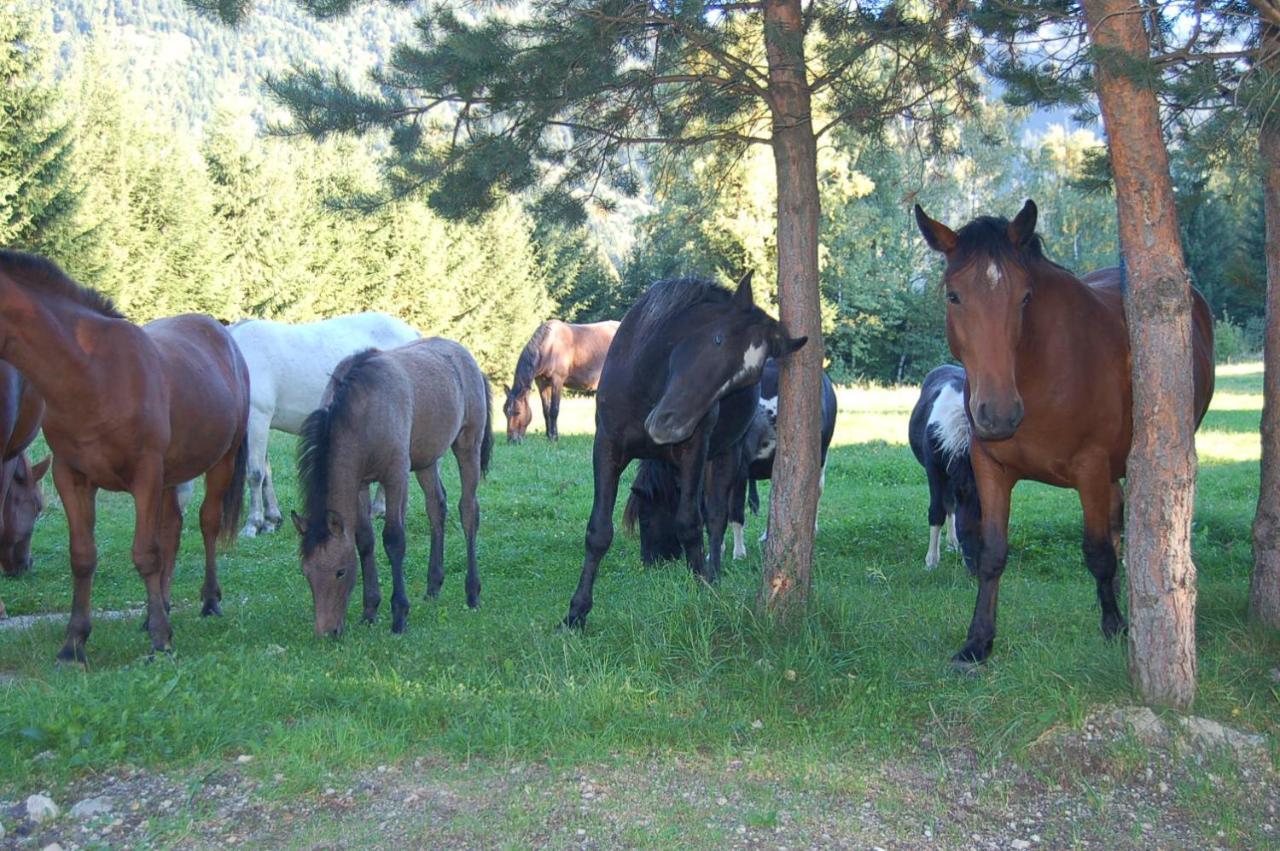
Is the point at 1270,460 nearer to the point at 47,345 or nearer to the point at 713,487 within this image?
the point at 713,487

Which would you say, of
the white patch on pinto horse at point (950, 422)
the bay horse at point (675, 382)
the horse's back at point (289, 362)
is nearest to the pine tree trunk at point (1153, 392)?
the bay horse at point (675, 382)

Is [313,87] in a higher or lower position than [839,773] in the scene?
higher

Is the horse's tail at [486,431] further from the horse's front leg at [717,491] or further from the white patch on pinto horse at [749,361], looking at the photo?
the white patch on pinto horse at [749,361]

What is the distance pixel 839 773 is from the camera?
4.08 metres

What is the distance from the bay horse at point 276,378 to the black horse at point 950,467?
572 centimetres

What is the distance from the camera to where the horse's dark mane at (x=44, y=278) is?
5742 millimetres

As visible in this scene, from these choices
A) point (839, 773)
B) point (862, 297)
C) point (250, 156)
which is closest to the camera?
point (839, 773)

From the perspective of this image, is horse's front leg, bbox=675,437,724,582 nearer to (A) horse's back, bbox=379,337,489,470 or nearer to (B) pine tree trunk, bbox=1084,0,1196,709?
(A) horse's back, bbox=379,337,489,470

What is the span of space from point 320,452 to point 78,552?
1.44 meters

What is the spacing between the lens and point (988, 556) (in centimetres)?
555

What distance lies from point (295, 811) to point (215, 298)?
64.3ft

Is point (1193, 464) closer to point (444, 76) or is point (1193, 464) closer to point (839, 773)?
point (839, 773)

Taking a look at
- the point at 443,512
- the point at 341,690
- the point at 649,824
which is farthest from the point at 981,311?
the point at 443,512

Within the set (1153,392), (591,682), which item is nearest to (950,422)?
(1153,392)
